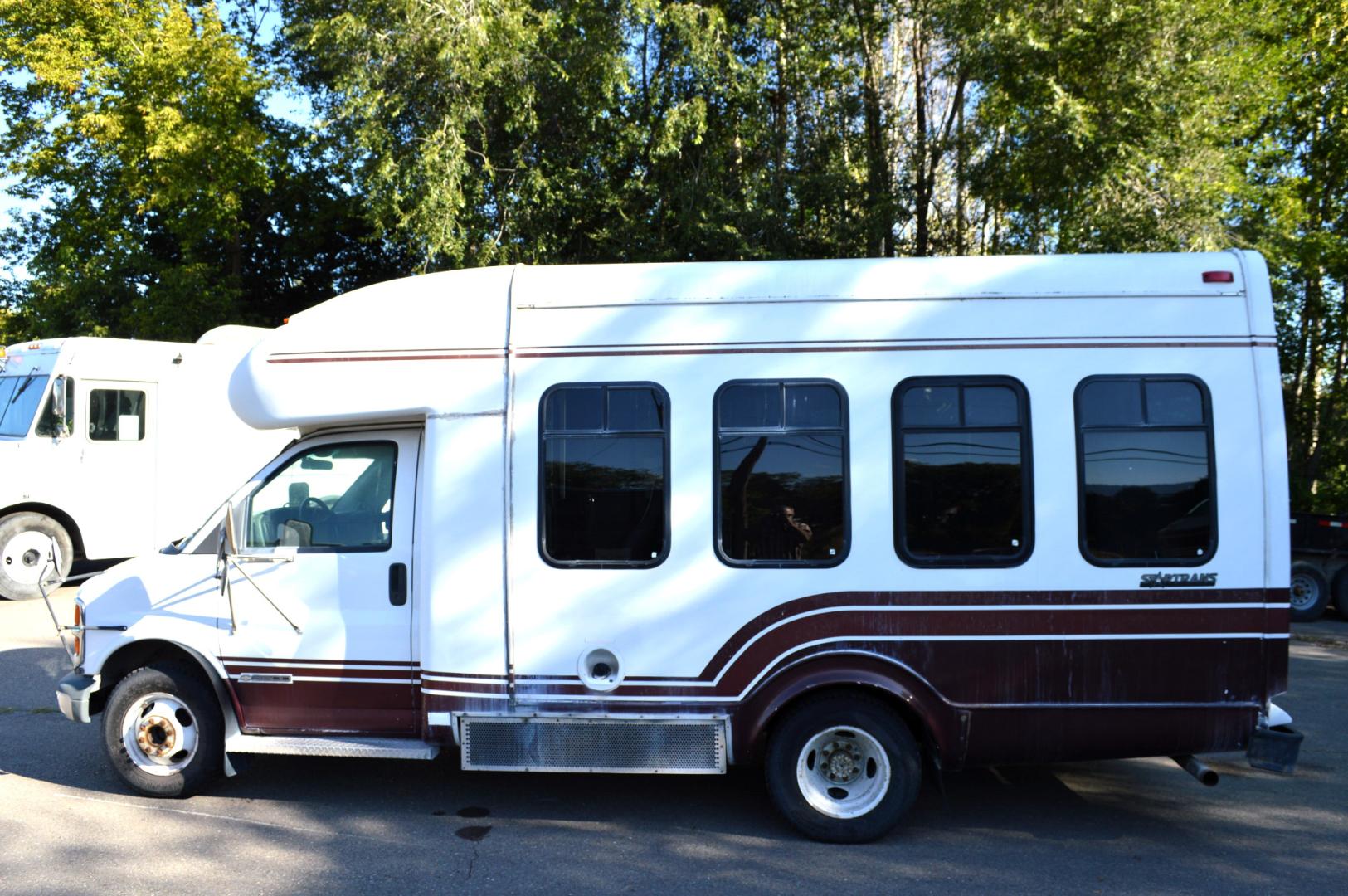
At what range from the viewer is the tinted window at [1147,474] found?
5.38m

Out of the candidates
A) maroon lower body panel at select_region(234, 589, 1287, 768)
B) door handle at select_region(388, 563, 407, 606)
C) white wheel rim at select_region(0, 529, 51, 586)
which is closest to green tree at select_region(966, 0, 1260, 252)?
maroon lower body panel at select_region(234, 589, 1287, 768)

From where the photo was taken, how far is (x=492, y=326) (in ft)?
18.6

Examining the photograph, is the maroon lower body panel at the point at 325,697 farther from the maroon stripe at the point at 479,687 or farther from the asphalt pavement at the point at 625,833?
the asphalt pavement at the point at 625,833

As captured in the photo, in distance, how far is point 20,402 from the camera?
1298 centimetres

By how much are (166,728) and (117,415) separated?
8.42m

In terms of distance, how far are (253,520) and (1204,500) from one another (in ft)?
16.2

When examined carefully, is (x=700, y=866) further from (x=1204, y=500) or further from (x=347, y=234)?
(x=347, y=234)

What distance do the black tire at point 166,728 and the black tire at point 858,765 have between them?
3022mm

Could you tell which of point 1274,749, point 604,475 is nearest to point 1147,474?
point 1274,749

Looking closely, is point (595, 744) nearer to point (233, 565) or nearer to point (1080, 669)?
point (233, 565)

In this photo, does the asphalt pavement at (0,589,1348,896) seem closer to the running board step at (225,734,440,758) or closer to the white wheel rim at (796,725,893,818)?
the white wheel rim at (796,725,893,818)

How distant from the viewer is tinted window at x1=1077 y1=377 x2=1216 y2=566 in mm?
5383

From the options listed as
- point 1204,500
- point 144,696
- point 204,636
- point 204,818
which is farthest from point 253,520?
point 1204,500

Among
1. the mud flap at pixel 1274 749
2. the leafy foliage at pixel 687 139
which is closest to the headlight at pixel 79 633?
the mud flap at pixel 1274 749
